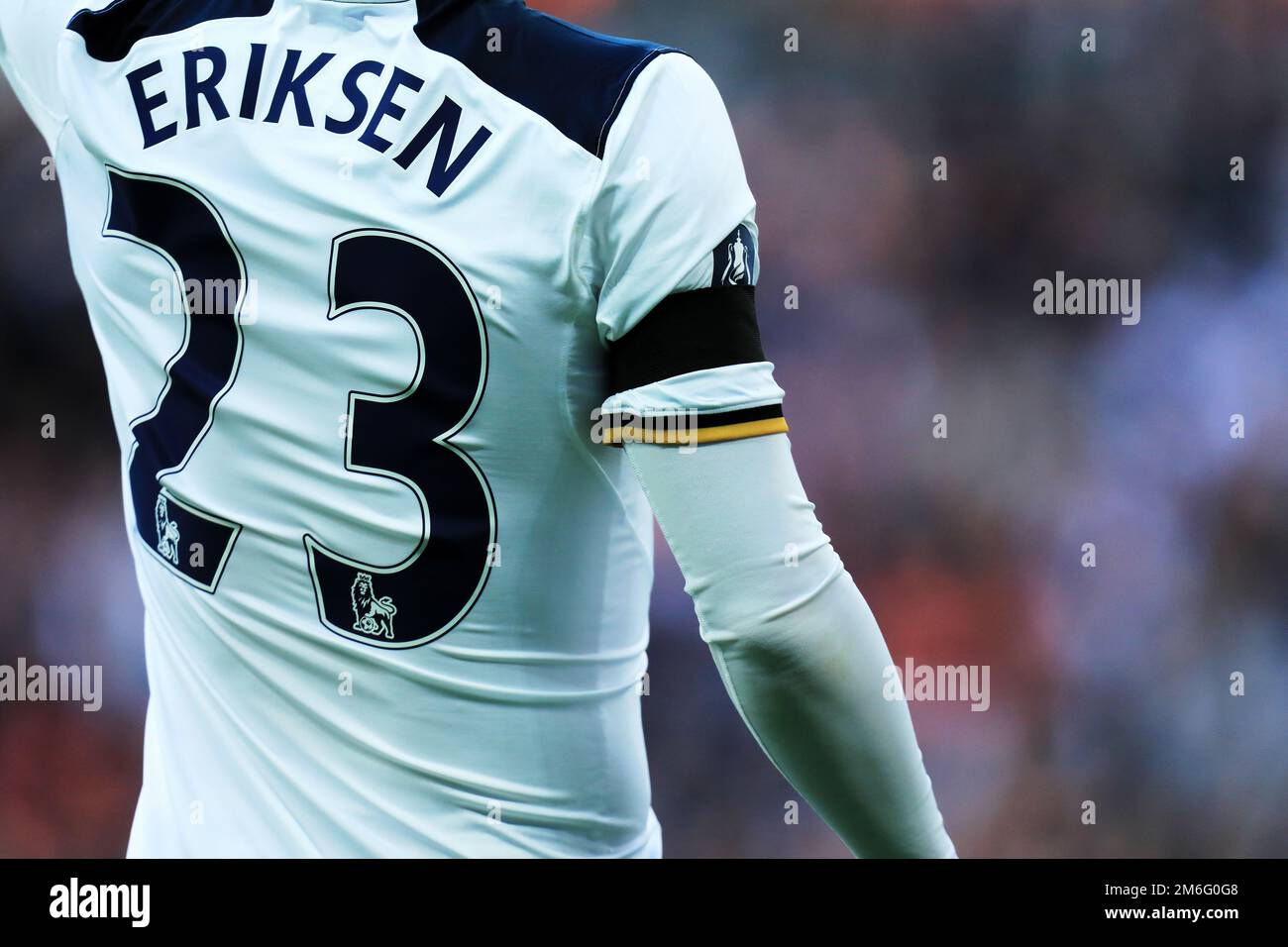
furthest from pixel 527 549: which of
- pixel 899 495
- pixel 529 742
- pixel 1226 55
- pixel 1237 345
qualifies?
pixel 1226 55

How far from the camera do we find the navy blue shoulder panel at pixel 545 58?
0.69 m

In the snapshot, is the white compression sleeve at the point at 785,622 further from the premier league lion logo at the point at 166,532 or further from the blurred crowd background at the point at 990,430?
the blurred crowd background at the point at 990,430

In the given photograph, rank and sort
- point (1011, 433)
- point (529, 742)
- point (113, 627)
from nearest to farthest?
point (529, 742), point (113, 627), point (1011, 433)

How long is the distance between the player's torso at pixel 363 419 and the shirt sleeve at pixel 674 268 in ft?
0.07

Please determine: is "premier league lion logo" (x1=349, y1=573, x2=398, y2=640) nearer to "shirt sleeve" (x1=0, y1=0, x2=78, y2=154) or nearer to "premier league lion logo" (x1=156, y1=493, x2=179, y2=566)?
"premier league lion logo" (x1=156, y1=493, x2=179, y2=566)

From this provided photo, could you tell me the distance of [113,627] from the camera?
9.97 feet

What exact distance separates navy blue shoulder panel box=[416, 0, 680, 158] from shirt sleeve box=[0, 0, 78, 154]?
10.9 inches

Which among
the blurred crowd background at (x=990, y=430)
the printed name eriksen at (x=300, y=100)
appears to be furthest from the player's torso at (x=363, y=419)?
the blurred crowd background at (x=990, y=430)

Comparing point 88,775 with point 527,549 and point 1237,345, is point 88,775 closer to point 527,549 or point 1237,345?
point 527,549

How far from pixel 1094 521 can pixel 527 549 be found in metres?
2.76

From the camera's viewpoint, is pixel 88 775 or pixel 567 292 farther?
pixel 88 775

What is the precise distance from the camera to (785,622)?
69cm

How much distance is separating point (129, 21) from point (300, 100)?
0.50 feet

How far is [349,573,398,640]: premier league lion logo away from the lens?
0.76 metres
